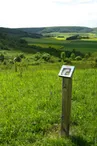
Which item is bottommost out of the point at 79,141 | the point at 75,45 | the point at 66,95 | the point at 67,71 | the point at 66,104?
the point at 75,45

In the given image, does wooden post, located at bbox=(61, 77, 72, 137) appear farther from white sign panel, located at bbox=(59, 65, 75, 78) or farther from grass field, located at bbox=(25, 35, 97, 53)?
grass field, located at bbox=(25, 35, 97, 53)

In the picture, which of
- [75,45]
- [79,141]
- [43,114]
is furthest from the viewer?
[75,45]

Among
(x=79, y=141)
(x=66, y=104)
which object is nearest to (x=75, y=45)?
(x=66, y=104)

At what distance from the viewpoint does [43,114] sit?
32.0 ft

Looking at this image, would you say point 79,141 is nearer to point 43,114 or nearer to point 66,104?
point 66,104

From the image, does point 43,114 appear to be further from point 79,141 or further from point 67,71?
point 67,71

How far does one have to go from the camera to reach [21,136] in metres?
8.16

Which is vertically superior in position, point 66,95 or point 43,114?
point 66,95

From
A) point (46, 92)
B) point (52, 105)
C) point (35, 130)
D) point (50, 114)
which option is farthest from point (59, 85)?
point (35, 130)

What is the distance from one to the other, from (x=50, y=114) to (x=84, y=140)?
2.18 metres

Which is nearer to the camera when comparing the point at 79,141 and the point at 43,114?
the point at 79,141

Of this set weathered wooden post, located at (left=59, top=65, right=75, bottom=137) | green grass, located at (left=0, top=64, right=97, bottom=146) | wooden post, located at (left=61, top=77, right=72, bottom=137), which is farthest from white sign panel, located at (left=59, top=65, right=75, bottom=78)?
green grass, located at (left=0, top=64, right=97, bottom=146)

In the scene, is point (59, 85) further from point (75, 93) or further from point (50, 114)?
point (50, 114)

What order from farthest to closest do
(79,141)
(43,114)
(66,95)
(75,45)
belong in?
(75,45) < (43,114) < (66,95) < (79,141)
